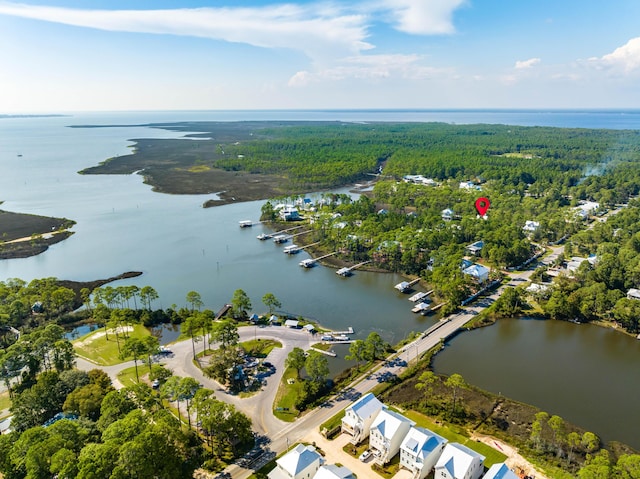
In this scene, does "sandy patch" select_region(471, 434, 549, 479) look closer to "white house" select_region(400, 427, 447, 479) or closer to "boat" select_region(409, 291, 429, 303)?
"white house" select_region(400, 427, 447, 479)

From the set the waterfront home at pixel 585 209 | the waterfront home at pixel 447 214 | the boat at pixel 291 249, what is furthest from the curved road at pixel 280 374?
the waterfront home at pixel 585 209

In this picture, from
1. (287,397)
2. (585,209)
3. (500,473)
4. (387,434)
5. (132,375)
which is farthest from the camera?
(585,209)

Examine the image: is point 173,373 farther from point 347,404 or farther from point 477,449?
point 477,449

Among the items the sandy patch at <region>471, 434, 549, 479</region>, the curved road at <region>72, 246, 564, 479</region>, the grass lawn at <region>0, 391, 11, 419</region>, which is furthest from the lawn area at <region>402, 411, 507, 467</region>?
the grass lawn at <region>0, 391, 11, 419</region>

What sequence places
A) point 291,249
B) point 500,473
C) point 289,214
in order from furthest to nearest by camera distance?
point 289,214 < point 291,249 < point 500,473

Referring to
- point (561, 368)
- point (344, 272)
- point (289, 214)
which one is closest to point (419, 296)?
point (344, 272)

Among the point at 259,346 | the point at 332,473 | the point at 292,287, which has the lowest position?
the point at 259,346

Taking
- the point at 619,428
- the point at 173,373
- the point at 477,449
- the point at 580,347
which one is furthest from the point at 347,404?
the point at 580,347

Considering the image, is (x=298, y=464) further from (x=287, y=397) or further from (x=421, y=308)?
(x=421, y=308)
